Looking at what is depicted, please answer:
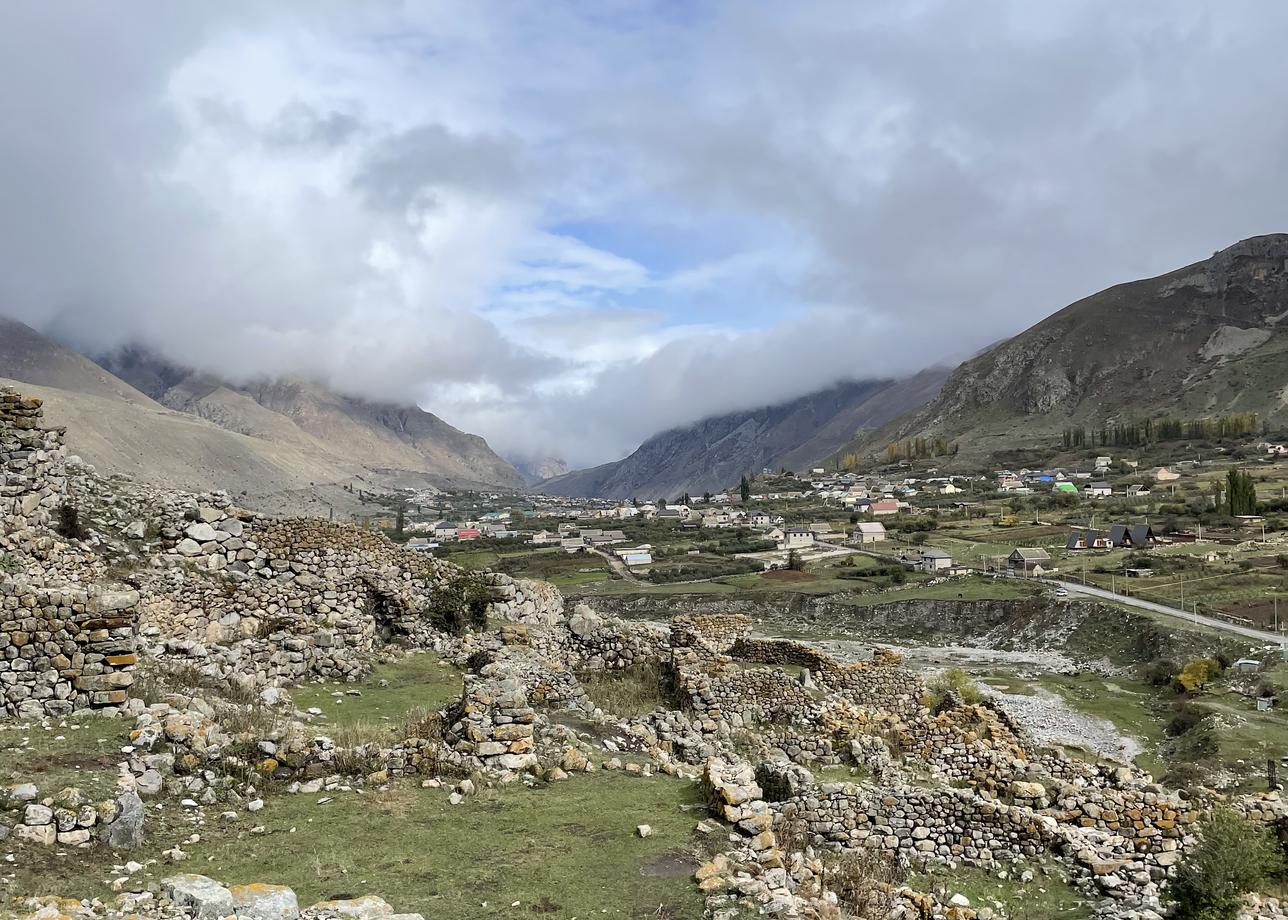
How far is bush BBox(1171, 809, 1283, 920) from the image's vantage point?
1099 centimetres

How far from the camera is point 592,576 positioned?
109m

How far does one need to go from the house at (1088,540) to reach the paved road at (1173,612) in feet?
78.4

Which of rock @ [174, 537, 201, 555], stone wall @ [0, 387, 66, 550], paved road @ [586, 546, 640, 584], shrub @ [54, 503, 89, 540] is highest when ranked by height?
stone wall @ [0, 387, 66, 550]

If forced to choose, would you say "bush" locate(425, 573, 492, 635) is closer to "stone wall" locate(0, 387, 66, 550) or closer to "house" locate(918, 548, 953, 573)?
"stone wall" locate(0, 387, 66, 550)

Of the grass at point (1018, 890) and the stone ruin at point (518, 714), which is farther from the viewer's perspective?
the grass at point (1018, 890)

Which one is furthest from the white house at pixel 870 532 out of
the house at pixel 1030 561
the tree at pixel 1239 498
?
the tree at pixel 1239 498

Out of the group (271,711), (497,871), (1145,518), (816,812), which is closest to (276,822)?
(497,871)

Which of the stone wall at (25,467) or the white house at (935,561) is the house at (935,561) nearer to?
the white house at (935,561)

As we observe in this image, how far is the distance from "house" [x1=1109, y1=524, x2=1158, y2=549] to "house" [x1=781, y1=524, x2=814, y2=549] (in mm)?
44127

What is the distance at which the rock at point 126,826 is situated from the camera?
8.61 m

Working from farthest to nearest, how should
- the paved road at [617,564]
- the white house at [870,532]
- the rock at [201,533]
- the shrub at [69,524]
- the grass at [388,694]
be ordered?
1. the white house at [870,532]
2. the paved road at [617,564]
3. the rock at [201,533]
4. the shrub at [69,524]
5. the grass at [388,694]

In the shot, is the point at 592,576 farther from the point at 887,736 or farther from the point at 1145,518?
the point at 887,736

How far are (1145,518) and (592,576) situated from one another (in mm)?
76598

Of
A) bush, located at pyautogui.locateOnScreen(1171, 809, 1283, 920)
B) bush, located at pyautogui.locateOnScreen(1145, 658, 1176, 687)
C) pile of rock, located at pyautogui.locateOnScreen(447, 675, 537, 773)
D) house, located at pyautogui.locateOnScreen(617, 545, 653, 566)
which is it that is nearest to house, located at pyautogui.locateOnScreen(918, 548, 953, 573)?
house, located at pyautogui.locateOnScreen(617, 545, 653, 566)
